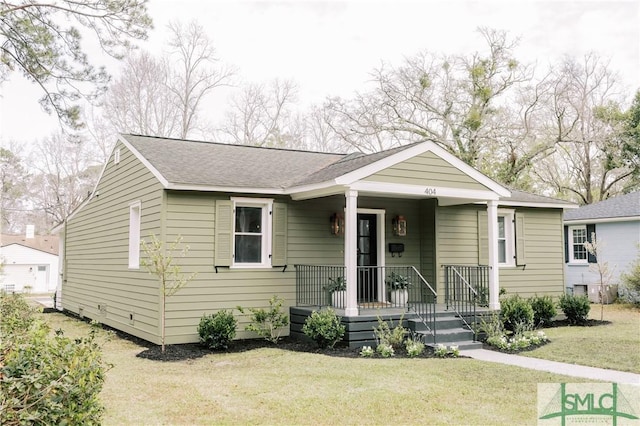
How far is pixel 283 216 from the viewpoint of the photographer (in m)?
10.6

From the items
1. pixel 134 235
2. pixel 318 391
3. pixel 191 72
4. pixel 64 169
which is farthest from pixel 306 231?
pixel 64 169

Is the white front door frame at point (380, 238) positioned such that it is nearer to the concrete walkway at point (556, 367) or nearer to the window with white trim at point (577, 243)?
the concrete walkway at point (556, 367)

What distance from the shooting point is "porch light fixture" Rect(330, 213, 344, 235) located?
11.1 m

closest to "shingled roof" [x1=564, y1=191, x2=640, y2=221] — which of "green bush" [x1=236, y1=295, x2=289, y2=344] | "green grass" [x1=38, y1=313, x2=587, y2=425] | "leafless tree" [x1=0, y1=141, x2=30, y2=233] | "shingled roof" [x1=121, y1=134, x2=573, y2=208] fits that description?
"shingled roof" [x1=121, y1=134, x2=573, y2=208]

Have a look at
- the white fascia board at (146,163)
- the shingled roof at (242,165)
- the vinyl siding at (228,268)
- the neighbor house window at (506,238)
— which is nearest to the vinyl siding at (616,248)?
the shingled roof at (242,165)

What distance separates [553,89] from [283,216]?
66.0 feet

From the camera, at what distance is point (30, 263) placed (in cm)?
3312

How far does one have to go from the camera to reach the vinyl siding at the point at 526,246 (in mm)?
12180

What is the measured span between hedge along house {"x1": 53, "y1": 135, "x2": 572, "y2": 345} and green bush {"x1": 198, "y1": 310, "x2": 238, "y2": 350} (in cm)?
56

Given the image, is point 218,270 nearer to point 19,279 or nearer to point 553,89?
point 553,89

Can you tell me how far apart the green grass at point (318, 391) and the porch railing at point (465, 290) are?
7.61 ft

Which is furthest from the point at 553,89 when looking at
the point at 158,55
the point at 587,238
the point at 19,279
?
the point at 19,279

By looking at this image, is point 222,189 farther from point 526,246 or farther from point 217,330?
point 526,246

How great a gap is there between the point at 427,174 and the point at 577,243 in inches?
501
